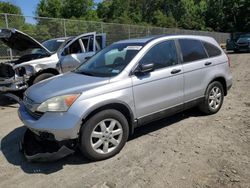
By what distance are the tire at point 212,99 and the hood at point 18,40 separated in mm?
4457

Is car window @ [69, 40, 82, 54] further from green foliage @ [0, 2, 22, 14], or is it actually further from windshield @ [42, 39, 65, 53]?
green foliage @ [0, 2, 22, 14]

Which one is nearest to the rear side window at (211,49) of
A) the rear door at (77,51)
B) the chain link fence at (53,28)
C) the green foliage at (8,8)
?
the rear door at (77,51)

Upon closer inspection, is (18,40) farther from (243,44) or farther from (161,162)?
(243,44)

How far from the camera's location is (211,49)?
6559 millimetres

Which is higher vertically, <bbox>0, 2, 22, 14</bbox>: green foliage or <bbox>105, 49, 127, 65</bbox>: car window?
<bbox>0, 2, 22, 14</bbox>: green foliage

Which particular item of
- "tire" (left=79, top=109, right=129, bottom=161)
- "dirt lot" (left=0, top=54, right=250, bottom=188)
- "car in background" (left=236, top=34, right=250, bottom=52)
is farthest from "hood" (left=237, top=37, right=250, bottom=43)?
"tire" (left=79, top=109, right=129, bottom=161)

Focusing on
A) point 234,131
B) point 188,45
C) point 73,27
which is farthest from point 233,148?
point 73,27

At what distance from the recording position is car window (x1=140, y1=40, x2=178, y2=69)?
524cm

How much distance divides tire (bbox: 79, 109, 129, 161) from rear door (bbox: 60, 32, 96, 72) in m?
4.64

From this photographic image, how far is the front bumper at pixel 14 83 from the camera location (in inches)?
310

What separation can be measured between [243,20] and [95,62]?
5775 centimetres

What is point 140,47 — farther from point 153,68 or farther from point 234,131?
point 234,131

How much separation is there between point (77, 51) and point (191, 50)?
14.6 feet

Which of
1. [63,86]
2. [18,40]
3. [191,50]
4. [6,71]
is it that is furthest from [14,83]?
[191,50]
